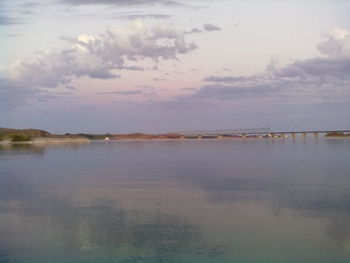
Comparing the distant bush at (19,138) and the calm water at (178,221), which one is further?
the distant bush at (19,138)

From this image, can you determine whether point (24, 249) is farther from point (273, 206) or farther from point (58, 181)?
point (58, 181)

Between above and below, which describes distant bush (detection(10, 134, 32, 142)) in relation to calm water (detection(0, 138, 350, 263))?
above

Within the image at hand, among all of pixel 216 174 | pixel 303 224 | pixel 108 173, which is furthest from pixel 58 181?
pixel 303 224

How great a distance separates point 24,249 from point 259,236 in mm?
6981

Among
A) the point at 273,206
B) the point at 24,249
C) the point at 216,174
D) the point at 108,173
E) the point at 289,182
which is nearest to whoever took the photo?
the point at 24,249

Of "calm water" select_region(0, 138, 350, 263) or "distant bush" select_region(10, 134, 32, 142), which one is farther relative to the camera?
"distant bush" select_region(10, 134, 32, 142)

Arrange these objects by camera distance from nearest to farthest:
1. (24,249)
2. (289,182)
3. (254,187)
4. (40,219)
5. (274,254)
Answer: (274,254), (24,249), (40,219), (254,187), (289,182)

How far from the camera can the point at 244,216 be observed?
1700cm

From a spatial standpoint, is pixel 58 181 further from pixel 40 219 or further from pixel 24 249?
pixel 24 249

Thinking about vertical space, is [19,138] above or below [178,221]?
above

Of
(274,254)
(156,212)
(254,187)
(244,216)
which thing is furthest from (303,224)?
(254,187)

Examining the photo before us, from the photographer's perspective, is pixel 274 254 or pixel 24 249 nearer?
pixel 274 254

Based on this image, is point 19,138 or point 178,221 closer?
point 178,221

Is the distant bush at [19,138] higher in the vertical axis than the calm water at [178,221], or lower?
higher
